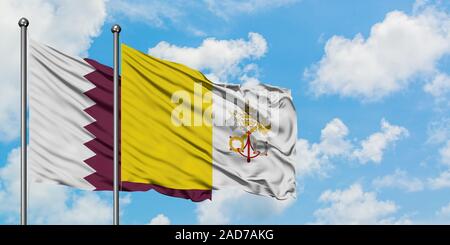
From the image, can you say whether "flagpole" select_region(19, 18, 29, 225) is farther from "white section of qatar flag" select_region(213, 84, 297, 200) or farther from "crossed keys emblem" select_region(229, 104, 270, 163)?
"crossed keys emblem" select_region(229, 104, 270, 163)

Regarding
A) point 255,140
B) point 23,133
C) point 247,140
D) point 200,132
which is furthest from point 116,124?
point 255,140

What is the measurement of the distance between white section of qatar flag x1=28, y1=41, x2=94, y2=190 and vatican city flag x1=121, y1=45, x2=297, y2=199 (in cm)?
81

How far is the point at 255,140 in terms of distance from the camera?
51.5 ft

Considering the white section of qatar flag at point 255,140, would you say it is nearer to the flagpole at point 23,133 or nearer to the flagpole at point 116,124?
the flagpole at point 116,124

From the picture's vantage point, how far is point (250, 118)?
15.9 metres

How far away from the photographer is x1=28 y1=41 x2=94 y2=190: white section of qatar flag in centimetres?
1440

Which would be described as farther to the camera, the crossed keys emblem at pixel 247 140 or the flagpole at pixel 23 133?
the crossed keys emblem at pixel 247 140

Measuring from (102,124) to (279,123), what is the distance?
3.78m

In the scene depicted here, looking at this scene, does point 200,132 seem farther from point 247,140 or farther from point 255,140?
point 255,140

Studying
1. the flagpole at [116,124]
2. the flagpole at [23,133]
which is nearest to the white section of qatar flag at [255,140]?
the flagpole at [116,124]

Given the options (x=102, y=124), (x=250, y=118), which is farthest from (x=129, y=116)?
(x=250, y=118)

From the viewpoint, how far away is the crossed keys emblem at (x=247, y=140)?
1554 cm

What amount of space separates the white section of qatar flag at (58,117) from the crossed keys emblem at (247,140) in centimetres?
304
